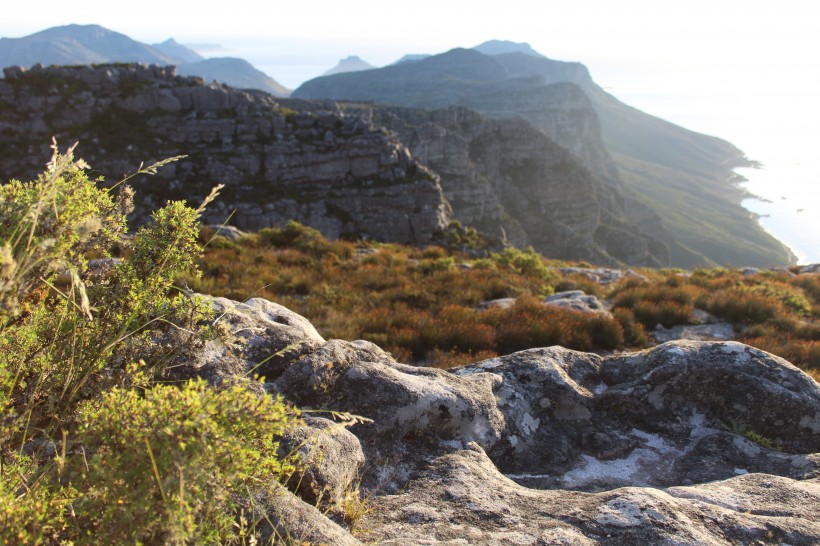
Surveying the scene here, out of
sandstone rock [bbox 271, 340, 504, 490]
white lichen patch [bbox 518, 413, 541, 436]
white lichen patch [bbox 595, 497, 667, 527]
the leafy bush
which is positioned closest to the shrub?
white lichen patch [bbox 518, 413, 541, 436]

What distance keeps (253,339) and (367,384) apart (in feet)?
3.82

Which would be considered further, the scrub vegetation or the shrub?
the shrub

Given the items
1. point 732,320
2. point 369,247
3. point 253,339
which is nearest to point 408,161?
point 369,247

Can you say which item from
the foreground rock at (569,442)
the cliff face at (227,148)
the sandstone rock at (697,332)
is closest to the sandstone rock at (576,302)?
the sandstone rock at (697,332)

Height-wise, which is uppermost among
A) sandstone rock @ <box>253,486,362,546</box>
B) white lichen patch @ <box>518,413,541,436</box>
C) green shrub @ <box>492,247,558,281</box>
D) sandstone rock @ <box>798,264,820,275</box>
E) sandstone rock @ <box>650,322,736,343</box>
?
sandstone rock @ <box>253,486,362,546</box>

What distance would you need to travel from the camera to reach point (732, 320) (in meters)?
11.8

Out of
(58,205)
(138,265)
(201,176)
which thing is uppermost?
(58,205)

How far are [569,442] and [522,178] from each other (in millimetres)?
116789

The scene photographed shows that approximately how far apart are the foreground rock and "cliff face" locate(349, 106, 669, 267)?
90.7m

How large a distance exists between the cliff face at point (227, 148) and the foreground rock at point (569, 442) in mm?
41951

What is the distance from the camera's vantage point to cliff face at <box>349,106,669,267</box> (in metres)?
97.3

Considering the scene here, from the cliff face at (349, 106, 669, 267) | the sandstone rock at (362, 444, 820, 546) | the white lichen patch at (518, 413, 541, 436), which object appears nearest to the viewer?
the sandstone rock at (362, 444, 820, 546)

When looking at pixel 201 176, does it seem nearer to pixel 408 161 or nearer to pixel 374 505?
pixel 408 161

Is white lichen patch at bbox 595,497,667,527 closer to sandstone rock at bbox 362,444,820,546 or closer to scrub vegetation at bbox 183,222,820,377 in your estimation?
sandstone rock at bbox 362,444,820,546
